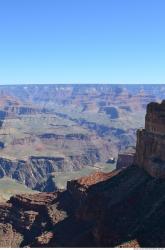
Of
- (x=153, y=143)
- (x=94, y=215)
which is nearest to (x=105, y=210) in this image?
(x=94, y=215)

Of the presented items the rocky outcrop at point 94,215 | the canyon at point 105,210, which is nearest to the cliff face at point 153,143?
the canyon at point 105,210

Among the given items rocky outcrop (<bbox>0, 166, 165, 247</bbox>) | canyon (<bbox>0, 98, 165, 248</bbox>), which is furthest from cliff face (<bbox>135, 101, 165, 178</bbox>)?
rocky outcrop (<bbox>0, 166, 165, 247</bbox>)

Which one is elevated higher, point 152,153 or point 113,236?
point 152,153

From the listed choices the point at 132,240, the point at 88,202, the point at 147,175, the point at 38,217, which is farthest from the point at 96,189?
the point at 132,240

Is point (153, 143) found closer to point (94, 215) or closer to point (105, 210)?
point (105, 210)

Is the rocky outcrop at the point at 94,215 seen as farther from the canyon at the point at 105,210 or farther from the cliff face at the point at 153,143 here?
the cliff face at the point at 153,143

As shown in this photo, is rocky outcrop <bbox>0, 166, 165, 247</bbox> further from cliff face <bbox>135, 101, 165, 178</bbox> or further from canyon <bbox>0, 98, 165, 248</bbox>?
cliff face <bbox>135, 101, 165, 178</bbox>

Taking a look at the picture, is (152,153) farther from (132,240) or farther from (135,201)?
(132,240)

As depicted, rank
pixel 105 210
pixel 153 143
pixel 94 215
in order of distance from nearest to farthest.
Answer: pixel 105 210 < pixel 153 143 < pixel 94 215
